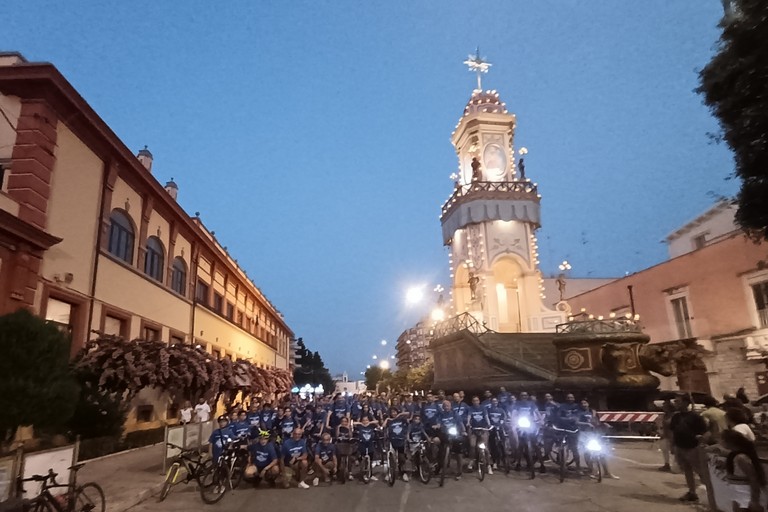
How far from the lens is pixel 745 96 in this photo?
1185cm

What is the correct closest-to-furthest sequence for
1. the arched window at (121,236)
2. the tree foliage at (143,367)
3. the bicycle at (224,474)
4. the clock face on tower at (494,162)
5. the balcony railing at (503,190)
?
the bicycle at (224,474) < the tree foliage at (143,367) < the arched window at (121,236) < the balcony railing at (503,190) < the clock face on tower at (494,162)

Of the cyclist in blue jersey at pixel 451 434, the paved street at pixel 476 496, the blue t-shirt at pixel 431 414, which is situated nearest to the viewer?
the paved street at pixel 476 496

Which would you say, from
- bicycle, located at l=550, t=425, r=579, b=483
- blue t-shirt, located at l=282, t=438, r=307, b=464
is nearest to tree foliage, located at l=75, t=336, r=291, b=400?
blue t-shirt, located at l=282, t=438, r=307, b=464

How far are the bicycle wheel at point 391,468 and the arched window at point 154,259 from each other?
51.8 ft

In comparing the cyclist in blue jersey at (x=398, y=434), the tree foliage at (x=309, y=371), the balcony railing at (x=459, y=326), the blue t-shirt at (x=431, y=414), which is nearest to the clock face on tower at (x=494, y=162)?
the balcony railing at (x=459, y=326)

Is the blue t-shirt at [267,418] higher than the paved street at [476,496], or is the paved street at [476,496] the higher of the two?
the blue t-shirt at [267,418]

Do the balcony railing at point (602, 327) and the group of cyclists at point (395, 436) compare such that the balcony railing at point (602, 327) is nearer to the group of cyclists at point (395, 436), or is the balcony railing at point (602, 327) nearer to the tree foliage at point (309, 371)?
the group of cyclists at point (395, 436)

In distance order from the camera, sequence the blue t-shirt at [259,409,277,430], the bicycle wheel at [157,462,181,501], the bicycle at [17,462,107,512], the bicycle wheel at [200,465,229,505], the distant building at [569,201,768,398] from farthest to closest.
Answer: the distant building at [569,201,768,398], the blue t-shirt at [259,409,277,430], the bicycle wheel at [157,462,181,501], the bicycle wheel at [200,465,229,505], the bicycle at [17,462,107,512]

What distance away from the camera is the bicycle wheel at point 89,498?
27.2ft

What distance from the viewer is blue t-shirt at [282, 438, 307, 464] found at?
1242cm

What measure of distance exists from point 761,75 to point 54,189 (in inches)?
755

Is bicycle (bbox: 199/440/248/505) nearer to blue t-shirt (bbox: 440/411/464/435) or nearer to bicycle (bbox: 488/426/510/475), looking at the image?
blue t-shirt (bbox: 440/411/464/435)

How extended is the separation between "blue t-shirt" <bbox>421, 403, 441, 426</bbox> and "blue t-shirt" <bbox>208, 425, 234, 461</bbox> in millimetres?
4820

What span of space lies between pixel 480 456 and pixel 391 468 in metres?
2.41
